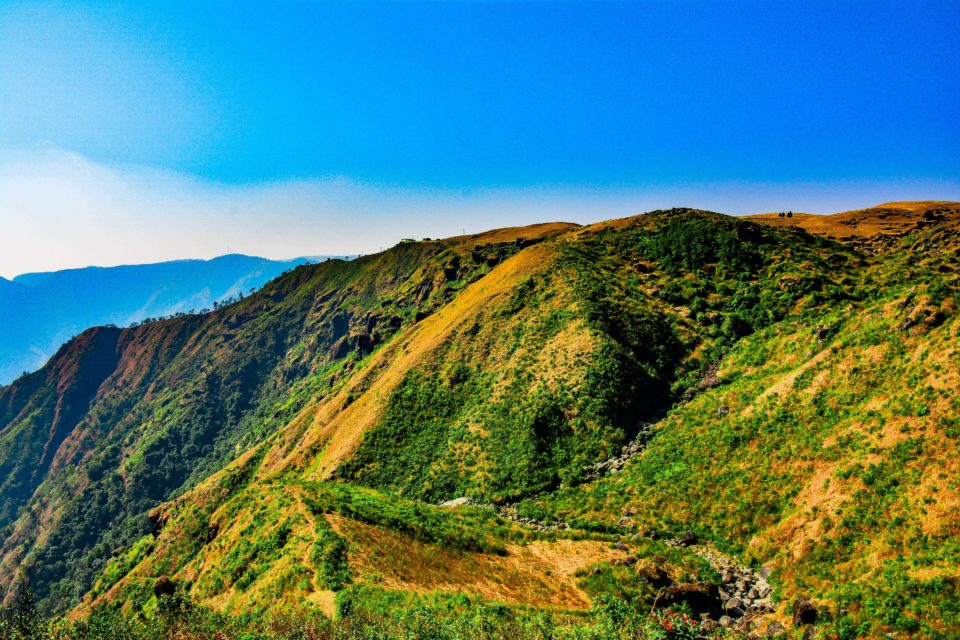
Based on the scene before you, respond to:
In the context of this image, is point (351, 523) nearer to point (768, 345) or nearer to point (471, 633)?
point (471, 633)

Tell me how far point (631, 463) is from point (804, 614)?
19.1 meters

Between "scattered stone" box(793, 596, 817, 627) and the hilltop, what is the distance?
0.33ft

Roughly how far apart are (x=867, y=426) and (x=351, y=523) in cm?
3568

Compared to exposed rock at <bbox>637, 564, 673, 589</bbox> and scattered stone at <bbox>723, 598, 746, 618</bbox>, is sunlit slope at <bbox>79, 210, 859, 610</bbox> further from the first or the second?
scattered stone at <bbox>723, 598, 746, 618</bbox>

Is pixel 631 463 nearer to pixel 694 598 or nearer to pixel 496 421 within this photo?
pixel 496 421

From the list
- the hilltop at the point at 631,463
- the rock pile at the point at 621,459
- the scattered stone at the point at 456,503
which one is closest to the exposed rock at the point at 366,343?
the hilltop at the point at 631,463

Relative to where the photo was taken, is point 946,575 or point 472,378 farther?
point 472,378

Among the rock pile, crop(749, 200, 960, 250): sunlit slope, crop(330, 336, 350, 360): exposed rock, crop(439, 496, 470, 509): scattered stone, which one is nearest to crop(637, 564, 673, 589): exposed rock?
the rock pile

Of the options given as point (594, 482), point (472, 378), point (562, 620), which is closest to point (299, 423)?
point (472, 378)

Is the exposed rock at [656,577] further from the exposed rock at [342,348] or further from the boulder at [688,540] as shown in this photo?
the exposed rock at [342,348]

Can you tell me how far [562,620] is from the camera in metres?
22.1

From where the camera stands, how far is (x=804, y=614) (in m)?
20.4

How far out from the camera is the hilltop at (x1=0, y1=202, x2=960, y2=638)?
74.5ft

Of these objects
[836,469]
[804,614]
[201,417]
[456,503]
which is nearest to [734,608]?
[804,614]
